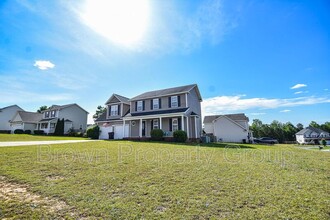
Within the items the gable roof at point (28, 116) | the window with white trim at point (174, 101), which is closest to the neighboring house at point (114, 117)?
the window with white trim at point (174, 101)

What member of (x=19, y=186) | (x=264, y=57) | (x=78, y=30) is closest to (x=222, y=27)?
(x=264, y=57)

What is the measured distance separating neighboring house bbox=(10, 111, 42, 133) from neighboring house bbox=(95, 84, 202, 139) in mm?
23449

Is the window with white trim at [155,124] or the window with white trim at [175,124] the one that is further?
the window with white trim at [155,124]

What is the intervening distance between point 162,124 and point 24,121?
35.4 metres

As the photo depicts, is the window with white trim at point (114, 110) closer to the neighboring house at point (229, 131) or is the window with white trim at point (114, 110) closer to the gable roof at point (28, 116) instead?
the neighboring house at point (229, 131)

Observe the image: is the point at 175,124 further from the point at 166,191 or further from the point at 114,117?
the point at 166,191

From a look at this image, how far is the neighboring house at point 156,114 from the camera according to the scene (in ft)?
64.2

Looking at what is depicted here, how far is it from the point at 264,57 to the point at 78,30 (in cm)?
1600

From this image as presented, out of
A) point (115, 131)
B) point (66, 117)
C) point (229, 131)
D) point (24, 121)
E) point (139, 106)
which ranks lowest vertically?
point (229, 131)

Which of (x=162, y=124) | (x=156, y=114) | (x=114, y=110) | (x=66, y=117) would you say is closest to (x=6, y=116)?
(x=66, y=117)

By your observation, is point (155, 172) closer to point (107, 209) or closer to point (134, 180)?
point (134, 180)

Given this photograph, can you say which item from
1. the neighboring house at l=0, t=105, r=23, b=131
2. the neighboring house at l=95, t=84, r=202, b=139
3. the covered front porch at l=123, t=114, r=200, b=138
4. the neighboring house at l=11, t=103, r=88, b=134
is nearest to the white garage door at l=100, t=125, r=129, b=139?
the neighboring house at l=95, t=84, r=202, b=139

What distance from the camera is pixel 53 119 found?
33625 mm

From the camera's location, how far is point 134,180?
4.78 m
